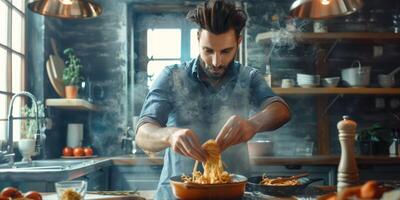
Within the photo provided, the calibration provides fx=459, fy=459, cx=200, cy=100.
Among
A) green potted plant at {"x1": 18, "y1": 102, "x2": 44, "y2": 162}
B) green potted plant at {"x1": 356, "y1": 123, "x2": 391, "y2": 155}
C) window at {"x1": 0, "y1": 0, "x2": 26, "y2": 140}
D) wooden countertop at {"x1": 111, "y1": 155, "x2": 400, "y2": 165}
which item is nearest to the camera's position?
green potted plant at {"x1": 18, "y1": 102, "x2": 44, "y2": 162}

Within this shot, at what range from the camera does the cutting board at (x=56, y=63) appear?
432 centimetres

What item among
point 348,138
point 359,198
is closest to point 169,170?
point 348,138

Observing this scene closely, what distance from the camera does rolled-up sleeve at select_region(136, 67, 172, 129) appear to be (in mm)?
2074

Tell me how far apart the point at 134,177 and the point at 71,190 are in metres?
2.61

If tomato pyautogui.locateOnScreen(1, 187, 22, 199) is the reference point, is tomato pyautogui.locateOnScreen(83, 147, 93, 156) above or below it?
below

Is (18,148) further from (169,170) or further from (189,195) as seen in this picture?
(189,195)

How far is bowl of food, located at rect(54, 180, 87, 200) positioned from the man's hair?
929 millimetres

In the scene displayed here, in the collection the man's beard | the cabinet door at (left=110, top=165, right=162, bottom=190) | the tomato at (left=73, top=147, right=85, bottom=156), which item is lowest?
the cabinet door at (left=110, top=165, right=162, bottom=190)

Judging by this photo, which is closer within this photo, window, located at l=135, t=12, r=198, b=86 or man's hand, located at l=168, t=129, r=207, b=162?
man's hand, located at l=168, t=129, r=207, b=162

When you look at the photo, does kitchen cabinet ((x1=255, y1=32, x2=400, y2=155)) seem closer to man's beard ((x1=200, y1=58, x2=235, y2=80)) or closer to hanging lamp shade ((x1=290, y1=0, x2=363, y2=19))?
hanging lamp shade ((x1=290, y1=0, x2=363, y2=19))

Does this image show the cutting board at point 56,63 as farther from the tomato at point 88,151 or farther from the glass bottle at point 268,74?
the glass bottle at point 268,74

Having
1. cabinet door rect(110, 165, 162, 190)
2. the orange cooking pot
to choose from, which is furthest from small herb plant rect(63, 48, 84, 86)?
the orange cooking pot

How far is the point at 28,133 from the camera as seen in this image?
3729 mm

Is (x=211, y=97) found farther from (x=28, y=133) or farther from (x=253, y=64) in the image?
(x=253, y=64)
